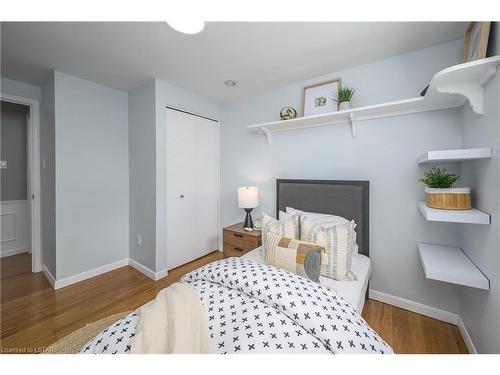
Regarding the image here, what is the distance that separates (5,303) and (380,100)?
4.01 metres

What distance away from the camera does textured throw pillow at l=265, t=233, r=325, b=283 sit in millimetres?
1396

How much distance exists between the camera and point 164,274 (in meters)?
2.49

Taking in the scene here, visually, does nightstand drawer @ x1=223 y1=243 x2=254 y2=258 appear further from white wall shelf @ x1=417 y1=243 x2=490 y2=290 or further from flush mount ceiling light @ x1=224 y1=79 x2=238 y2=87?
flush mount ceiling light @ x1=224 y1=79 x2=238 y2=87

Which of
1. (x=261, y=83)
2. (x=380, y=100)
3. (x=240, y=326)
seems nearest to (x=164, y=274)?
(x=240, y=326)

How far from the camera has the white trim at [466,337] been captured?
1.35m

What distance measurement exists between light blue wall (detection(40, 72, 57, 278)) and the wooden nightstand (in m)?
1.87

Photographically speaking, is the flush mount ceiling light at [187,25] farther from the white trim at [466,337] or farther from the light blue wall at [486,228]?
the white trim at [466,337]

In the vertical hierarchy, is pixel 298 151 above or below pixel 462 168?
above

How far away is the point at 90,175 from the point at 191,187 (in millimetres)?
1177

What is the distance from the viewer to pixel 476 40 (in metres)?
1.30

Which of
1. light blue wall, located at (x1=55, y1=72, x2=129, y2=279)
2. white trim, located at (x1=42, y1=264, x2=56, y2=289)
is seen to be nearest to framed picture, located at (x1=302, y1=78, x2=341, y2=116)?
light blue wall, located at (x1=55, y1=72, x2=129, y2=279)

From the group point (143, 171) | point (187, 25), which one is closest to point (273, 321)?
point (187, 25)

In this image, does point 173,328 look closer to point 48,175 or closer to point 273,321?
point 273,321

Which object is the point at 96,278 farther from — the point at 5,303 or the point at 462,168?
the point at 462,168
